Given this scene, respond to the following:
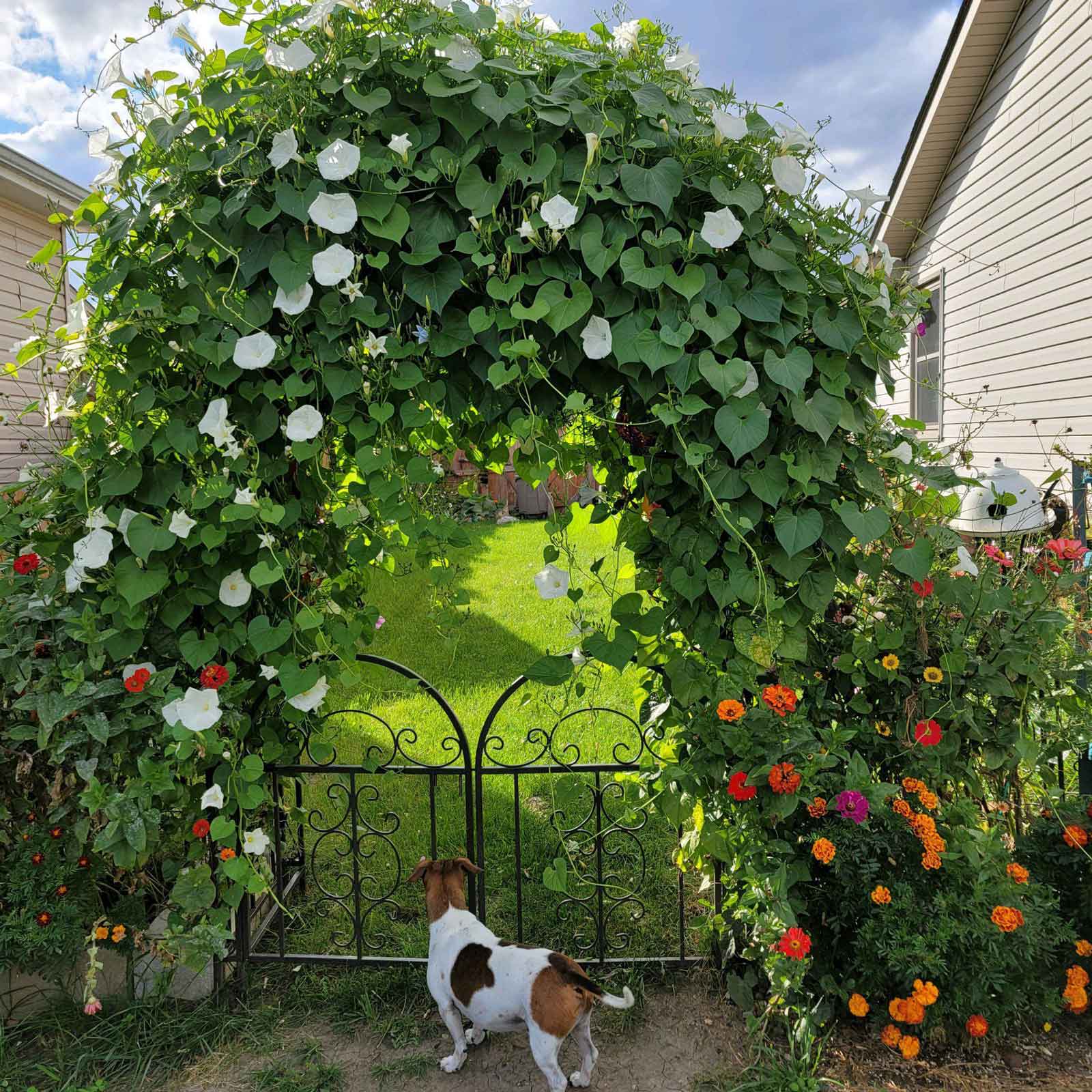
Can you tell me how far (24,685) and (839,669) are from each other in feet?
6.32

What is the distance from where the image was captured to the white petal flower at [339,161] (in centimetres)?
155

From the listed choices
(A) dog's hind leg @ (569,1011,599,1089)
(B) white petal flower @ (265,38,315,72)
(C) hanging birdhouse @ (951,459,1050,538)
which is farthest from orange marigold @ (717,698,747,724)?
(C) hanging birdhouse @ (951,459,1050,538)

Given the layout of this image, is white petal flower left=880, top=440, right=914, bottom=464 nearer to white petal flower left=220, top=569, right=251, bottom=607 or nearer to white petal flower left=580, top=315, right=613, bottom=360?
white petal flower left=580, top=315, right=613, bottom=360

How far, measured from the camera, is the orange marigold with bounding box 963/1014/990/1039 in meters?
1.67

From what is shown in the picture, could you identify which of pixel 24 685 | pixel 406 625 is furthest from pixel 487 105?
pixel 406 625

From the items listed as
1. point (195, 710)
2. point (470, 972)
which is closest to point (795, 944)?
point (470, 972)

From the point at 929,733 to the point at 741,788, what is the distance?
18.7 inches

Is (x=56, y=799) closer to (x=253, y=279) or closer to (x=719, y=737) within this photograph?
(x=253, y=279)

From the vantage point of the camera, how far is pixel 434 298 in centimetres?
166

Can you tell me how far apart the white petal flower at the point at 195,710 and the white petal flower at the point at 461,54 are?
143 centimetres

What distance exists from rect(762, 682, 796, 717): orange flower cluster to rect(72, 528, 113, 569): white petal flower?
4.90ft

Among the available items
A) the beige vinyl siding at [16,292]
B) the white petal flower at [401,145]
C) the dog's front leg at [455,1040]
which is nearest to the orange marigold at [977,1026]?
the dog's front leg at [455,1040]

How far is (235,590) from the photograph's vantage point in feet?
5.95

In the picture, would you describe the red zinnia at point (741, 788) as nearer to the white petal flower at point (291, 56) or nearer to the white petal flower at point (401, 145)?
the white petal flower at point (401, 145)
